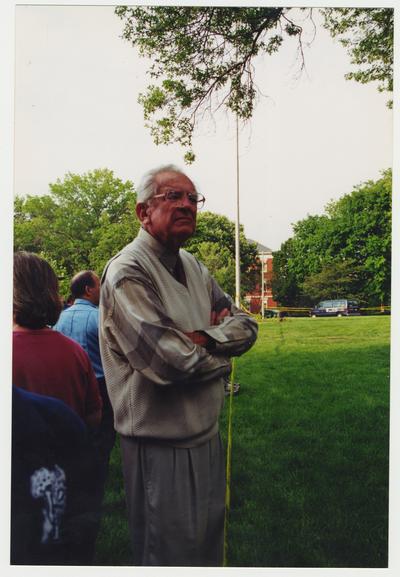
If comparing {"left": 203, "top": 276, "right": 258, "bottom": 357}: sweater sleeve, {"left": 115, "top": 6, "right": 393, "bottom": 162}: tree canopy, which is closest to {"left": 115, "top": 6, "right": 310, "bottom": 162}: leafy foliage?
{"left": 115, "top": 6, "right": 393, "bottom": 162}: tree canopy

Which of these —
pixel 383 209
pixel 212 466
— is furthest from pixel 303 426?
pixel 383 209

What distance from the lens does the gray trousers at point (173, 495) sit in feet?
6.07

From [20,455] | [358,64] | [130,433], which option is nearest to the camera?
[130,433]

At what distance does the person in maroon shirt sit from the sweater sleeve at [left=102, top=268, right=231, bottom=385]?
322mm

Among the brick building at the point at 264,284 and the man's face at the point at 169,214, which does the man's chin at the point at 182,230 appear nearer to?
the man's face at the point at 169,214

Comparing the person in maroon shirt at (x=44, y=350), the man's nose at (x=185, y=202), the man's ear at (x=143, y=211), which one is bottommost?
the person in maroon shirt at (x=44, y=350)

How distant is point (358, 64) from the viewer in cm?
279

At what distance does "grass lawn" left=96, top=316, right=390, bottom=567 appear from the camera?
8.41 feet

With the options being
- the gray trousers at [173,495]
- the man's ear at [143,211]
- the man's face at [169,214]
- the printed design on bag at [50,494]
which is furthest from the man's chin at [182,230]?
the printed design on bag at [50,494]

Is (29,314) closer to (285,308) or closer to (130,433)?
(130,433)

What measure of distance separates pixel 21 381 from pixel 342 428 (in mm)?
1908

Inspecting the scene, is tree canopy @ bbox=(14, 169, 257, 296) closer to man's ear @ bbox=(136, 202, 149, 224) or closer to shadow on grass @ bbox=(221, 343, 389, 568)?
man's ear @ bbox=(136, 202, 149, 224)

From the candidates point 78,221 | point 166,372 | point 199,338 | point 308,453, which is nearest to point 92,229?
point 78,221

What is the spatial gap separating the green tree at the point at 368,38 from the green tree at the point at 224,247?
1.18 meters
